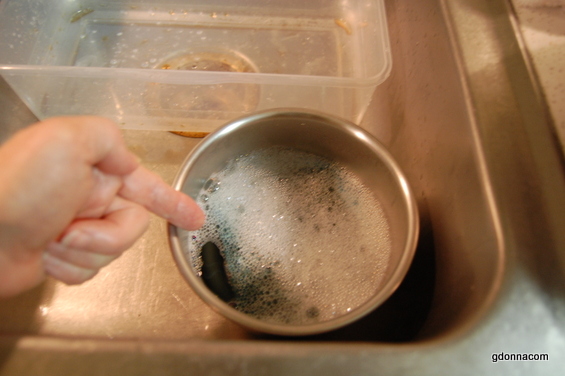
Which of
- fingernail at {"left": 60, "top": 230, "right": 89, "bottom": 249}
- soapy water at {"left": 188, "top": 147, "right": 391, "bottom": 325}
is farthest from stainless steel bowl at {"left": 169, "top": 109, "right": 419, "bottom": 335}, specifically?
fingernail at {"left": 60, "top": 230, "right": 89, "bottom": 249}

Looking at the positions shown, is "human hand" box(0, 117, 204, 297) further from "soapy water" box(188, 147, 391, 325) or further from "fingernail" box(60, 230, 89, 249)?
"soapy water" box(188, 147, 391, 325)

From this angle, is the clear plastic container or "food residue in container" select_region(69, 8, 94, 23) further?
"food residue in container" select_region(69, 8, 94, 23)

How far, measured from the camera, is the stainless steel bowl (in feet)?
1.53

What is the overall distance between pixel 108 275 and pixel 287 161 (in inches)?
14.5

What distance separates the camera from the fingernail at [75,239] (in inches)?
12.7

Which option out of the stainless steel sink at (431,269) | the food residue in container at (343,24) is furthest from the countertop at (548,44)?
the food residue in container at (343,24)

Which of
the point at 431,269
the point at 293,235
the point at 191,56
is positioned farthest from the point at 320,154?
the point at 191,56

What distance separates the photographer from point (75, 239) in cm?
32

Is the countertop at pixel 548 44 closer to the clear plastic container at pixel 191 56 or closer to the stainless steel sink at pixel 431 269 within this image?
the stainless steel sink at pixel 431 269

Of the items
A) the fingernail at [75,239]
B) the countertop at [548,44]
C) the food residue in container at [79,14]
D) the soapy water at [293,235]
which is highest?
the food residue in container at [79,14]

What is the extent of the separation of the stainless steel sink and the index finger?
0.48ft

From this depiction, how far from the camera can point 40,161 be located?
0.28 m

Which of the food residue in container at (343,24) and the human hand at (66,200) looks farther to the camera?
the food residue in container at (343,24)

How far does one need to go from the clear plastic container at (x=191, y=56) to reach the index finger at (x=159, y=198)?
0.80ft
